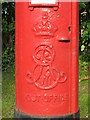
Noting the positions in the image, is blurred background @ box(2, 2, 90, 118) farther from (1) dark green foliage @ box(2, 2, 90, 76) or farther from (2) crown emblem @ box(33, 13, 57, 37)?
(2) crown emblem @ box(33, 13, 57, 37)

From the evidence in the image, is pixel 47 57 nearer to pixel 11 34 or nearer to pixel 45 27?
pixel 45 27

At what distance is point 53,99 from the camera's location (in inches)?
85.0

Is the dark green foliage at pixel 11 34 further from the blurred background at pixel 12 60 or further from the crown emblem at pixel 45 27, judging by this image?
the crown emblem at pixel 45 27

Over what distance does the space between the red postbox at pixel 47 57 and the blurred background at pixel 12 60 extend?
104cm

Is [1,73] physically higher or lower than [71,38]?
lower

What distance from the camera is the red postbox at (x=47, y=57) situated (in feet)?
6.82

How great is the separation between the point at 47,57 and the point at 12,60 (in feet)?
13.8

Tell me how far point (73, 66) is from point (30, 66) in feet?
1.32

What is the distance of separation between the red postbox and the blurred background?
104 centimetres

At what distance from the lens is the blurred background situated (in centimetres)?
349

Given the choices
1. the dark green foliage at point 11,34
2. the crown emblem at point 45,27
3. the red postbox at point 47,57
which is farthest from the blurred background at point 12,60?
the crown emblem at point 45,27

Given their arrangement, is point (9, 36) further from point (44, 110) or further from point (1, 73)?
point (44, 110)

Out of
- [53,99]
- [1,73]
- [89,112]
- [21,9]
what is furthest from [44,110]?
[1,73]

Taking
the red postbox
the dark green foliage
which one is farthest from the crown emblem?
the dark green foliage
